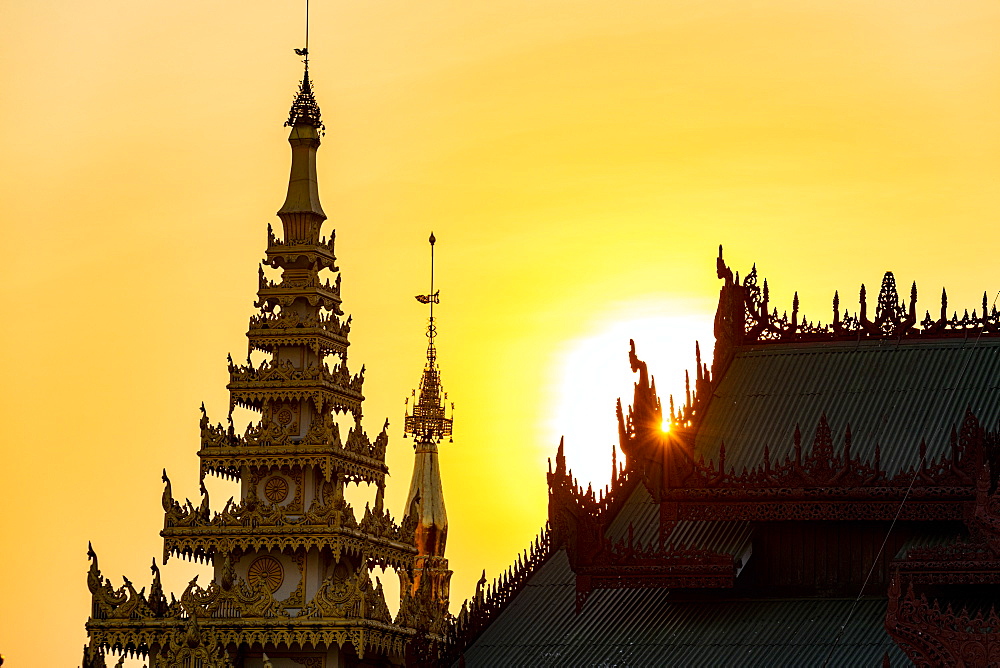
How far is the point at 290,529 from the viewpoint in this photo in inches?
2271

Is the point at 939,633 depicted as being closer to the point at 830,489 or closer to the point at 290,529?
the point at 830,489

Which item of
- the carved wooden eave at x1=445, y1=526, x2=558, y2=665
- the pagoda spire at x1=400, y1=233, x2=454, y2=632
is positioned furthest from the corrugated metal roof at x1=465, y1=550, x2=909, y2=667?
the pagoda spire at x1=400, y1=233, x2=454, y2=632

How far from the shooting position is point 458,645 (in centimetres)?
5194

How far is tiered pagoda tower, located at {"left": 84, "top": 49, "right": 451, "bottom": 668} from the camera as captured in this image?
56.7 metres

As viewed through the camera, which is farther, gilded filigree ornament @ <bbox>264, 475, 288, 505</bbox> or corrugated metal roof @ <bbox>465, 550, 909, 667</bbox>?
gilded filigree ornament @ <bbox>264, 475, 288, 505</bbox>

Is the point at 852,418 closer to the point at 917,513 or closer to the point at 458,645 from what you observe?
the point at 917,513

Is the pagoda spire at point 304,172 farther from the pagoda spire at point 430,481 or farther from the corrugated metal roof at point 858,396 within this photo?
the pagoda spire at point 430,481

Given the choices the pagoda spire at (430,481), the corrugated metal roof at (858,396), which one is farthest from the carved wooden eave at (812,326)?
the pagoda spire at (430,481)

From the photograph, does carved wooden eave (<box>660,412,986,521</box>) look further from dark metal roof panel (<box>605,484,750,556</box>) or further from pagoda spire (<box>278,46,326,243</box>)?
pagoda spire (<box>278,46,326,243</box>)

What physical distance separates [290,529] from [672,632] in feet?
35.1

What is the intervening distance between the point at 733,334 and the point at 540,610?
7407 millimetres

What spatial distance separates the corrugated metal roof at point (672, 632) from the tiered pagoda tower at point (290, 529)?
3.63 metres

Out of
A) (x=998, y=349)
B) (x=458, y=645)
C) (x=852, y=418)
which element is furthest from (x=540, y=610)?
(x=998, y=349)

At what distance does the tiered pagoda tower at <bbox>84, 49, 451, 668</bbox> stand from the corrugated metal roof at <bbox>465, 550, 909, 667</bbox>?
363cm
